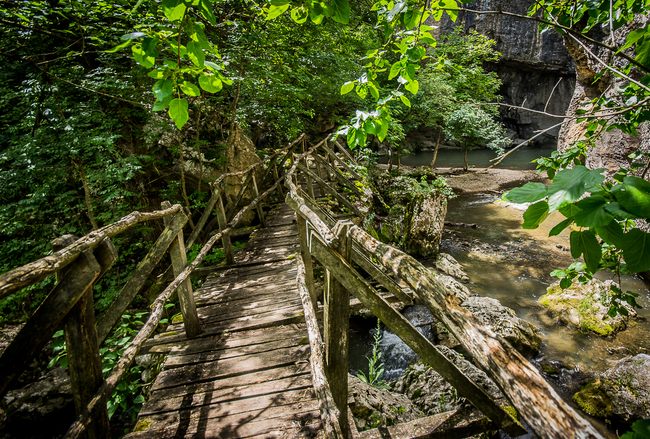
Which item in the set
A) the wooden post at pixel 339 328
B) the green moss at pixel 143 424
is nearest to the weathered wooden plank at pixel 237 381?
the green moss at pixel 143 424

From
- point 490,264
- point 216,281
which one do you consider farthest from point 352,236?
point 490,264

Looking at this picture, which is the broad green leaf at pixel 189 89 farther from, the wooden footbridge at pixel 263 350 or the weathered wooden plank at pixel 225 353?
the weathered wooden plank at pixel 225 353

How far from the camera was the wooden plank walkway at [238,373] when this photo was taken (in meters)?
1.94

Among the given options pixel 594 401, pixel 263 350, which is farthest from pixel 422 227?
pixel 263 350

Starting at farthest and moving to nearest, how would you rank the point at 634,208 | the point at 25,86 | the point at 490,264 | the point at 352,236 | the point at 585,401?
the point at 490,264, the point at 25,86, the point at 585,401, the point at 352,236, the point at 634,208

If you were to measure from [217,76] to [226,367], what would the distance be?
2.32 meters

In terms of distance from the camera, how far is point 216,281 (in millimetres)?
4035

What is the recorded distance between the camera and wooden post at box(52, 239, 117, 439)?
1.47m

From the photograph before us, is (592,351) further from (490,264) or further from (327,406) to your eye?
(327,406)

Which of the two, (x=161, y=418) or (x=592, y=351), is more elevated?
(x=161, y=418)

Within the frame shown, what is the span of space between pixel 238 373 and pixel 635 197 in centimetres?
267

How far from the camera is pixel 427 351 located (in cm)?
150

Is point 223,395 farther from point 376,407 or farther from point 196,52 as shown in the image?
point 196,52

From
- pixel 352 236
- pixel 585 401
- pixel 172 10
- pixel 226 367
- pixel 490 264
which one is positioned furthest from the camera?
pixel 490 264
